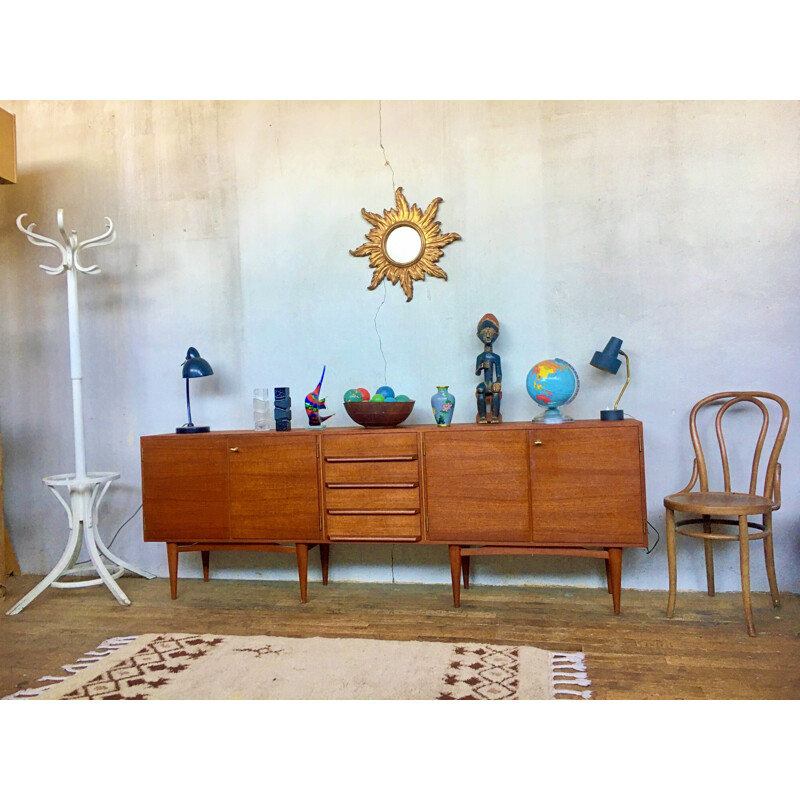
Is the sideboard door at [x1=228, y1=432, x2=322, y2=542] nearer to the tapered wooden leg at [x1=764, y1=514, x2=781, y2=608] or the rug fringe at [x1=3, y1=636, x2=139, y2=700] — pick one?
the rug fringe at [x1=3, y1=636, x2=139, y2=700]

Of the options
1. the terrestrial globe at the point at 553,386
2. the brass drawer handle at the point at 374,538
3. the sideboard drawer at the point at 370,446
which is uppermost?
the terrestrial globe at the point at 553,386

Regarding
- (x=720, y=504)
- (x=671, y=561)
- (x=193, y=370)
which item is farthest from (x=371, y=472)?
(x=720, y=504)

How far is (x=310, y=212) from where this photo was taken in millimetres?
3574

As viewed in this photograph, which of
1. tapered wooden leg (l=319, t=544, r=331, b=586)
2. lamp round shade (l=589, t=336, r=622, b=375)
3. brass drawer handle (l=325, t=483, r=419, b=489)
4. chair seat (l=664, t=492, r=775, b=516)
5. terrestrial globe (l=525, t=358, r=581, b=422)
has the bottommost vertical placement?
tapered wooden leg (l=319, t=544, r=331, b=586)

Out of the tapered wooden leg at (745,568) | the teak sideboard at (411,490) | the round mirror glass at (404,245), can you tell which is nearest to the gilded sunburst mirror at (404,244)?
the round mirror glass at (404,245)

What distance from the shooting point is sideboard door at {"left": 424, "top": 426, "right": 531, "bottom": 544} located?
9.48ft

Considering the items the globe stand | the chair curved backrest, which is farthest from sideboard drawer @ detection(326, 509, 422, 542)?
the chair curved backrest

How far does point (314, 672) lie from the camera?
229 cm

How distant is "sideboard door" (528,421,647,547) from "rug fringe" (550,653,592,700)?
58 centimetres

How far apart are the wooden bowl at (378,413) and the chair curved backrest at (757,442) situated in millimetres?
1289

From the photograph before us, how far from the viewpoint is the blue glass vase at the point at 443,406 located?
10.4 ft

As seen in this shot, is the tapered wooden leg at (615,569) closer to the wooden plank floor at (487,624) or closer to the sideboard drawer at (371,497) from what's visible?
the wooden plank floor at (487,624)

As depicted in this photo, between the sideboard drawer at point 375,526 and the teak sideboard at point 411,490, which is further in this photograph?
the sideboard drawer at point 375,526

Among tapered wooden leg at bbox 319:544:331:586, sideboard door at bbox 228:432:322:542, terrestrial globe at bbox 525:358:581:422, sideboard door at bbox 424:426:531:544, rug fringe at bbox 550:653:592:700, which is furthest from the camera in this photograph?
tapered wooden leg at bbox 319:544:331:586
